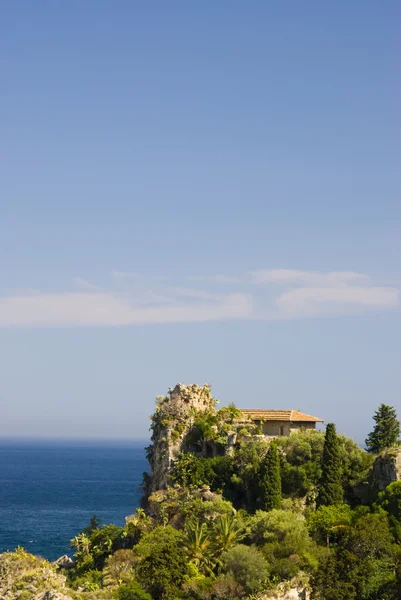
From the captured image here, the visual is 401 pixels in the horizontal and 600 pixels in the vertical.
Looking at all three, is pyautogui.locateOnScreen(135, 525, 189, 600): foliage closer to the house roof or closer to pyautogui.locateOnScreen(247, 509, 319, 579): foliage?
pyautogui.locateOnScreen(247, 509, 319, 579): foliage

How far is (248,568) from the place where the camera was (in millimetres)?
55656

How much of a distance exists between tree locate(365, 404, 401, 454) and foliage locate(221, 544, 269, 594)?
2296 centimetres

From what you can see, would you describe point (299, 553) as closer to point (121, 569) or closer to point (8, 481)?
point (121, 569)

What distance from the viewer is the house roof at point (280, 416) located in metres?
73.9

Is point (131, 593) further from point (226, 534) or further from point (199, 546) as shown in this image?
point (226, 534)

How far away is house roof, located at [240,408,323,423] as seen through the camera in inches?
2911

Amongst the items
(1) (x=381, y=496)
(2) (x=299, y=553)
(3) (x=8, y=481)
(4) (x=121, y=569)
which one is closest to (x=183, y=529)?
(4) (x=121, y=569)

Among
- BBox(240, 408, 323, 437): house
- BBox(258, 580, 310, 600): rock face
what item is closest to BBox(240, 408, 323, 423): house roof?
BBox(240, 408, 323, 437): house

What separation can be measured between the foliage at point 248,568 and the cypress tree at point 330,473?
9.09 m

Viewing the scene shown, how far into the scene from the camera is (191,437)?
73500mm

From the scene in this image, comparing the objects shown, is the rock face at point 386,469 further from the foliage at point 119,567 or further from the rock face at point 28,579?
the rock face at point 28,579

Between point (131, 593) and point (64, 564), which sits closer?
point (131, 593)

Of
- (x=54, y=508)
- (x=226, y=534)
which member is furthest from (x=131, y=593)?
(x=54, y=508)

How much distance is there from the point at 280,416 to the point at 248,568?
67.6 ft
